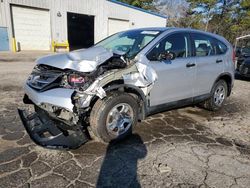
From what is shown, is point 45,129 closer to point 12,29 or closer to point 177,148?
point 177,148

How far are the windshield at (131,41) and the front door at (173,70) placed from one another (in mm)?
245

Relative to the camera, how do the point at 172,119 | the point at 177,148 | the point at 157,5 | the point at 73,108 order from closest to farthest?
1. the point at 73,108
2. the point at 177,148
3. the point at 172,119
4. the point at 157,5

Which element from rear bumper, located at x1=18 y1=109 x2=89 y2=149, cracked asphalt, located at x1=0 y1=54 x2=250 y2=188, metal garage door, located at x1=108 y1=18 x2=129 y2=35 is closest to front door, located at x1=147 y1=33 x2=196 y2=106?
cracked asphalt, located at x1=0 y1=54 x2=250 y2=188

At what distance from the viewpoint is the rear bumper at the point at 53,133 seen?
3.21 metres

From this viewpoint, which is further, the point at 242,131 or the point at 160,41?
the point at 242,131

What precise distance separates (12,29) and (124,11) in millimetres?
10628

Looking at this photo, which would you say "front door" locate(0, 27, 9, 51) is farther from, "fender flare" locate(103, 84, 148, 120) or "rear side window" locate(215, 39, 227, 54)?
"fender flare" locate(103, 84, 148, 120)

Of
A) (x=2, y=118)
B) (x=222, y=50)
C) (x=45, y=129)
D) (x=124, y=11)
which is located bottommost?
(x=2, y=118)

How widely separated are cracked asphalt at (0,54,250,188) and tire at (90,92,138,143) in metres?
0.21

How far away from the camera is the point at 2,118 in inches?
178

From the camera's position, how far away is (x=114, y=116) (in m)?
3.57

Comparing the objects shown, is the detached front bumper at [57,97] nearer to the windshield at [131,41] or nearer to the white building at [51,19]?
the windshield at [131,41]

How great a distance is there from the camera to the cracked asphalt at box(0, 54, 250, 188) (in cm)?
282

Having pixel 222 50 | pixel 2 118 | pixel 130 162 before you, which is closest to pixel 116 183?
pixel 130 162
